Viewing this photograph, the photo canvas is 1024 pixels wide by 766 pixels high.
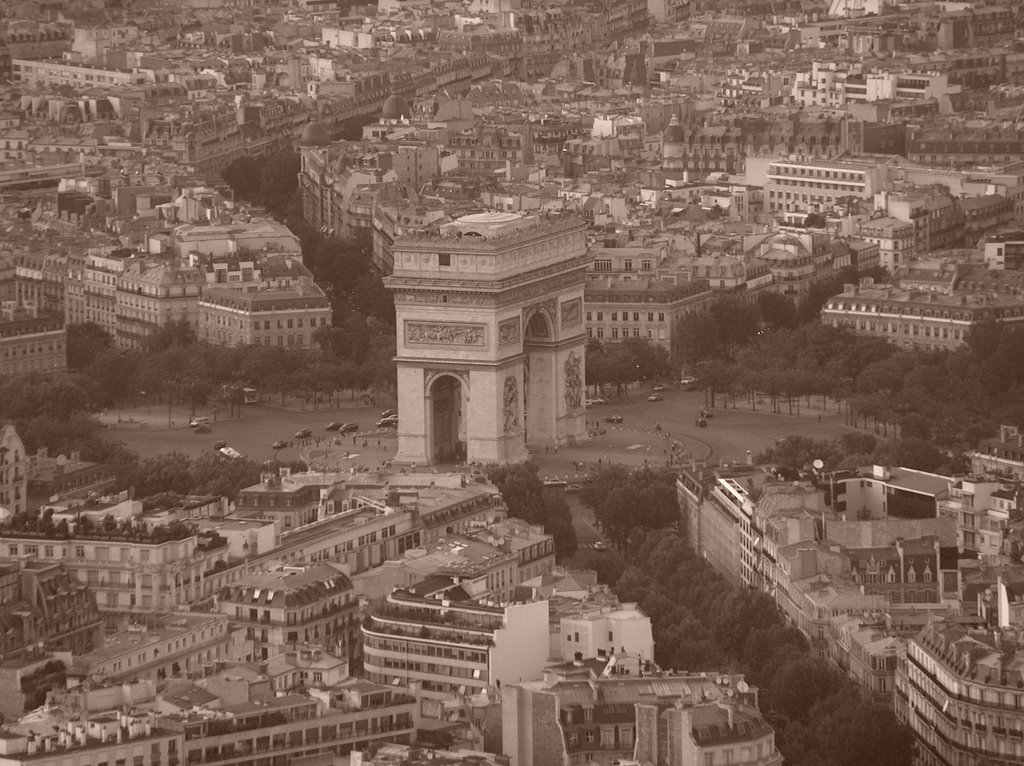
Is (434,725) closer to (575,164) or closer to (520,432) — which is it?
(520,432)

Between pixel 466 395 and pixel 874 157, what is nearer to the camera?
→ pixel 466 395

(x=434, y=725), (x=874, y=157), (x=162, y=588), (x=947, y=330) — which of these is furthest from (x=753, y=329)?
(x=434, y=725)

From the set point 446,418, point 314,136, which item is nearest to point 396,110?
point 314,136

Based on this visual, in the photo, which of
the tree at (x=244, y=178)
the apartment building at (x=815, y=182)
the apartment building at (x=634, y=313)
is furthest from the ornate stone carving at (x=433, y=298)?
the tree at (x=244, y=178)

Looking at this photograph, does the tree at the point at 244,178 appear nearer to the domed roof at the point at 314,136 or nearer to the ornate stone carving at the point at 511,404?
the domed roof at the point at 314,136

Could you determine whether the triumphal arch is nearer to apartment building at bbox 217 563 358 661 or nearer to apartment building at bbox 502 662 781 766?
apartment building at bbox 217 563 358 661

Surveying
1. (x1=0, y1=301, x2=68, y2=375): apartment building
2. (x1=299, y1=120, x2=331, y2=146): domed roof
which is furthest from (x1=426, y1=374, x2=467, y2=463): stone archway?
(x1=299, y1=120, x2=331, y2=146): domed roof

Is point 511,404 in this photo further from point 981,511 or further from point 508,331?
point 981,511
